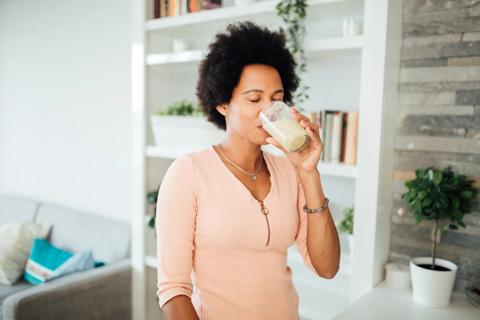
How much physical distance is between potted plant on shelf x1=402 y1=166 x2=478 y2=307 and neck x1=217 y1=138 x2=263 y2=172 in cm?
65

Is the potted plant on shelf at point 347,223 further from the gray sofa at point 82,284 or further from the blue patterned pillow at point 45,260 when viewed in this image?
the blue patterned pillow at point 45,260

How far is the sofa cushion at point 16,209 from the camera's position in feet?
11.3

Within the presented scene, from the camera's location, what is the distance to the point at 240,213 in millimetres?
1194

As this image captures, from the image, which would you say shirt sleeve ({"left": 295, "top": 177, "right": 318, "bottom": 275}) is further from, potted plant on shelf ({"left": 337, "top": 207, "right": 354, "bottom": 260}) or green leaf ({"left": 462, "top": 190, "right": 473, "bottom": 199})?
green leaf ({"left": 462, "top": 190, "right": 473, "bottom": 199})

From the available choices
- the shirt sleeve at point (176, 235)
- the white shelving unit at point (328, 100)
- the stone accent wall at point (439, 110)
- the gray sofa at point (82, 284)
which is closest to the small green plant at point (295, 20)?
the white shelving unit at point (328, 100)

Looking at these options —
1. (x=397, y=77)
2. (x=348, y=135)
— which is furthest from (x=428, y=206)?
(x=397, y=77)

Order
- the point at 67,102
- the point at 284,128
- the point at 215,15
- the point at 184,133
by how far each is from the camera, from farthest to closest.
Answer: the point at 67,102 → the point at 184,133 → the point at 215,15 → the point at 284,128

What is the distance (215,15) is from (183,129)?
0.56 metres

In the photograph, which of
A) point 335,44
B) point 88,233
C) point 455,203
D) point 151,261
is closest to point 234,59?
point 335,44

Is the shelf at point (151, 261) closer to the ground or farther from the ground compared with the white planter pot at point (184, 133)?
closer to the ground

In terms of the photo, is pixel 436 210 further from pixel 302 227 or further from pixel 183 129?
pixel 183 129

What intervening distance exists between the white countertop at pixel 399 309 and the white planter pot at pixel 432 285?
2cm

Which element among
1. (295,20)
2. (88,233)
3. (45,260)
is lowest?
(45,260)

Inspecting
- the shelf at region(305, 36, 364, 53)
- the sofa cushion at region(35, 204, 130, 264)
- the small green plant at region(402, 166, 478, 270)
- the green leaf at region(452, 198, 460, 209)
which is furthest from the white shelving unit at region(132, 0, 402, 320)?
the sofa cushion at region(35, 204, 130, 264)
